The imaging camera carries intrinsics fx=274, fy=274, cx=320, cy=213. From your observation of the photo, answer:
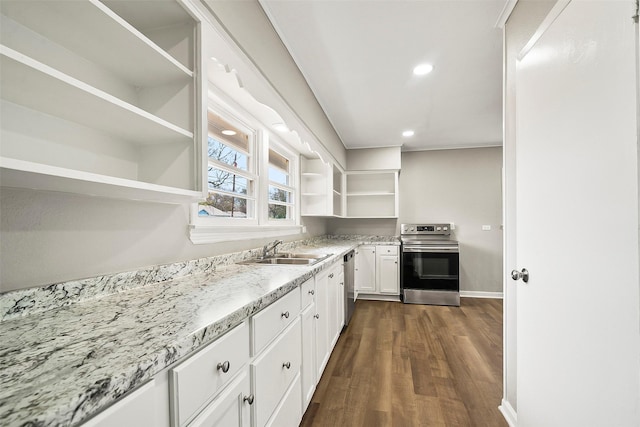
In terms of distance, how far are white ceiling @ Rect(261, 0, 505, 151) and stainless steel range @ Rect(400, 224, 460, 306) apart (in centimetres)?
174

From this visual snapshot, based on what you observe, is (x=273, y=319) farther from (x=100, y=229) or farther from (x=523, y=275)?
(x=523, y=275)

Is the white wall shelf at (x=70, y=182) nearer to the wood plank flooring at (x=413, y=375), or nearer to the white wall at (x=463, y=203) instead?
the wood plank flooring at (x=413, y=375)

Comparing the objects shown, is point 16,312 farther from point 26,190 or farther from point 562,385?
point 562,385

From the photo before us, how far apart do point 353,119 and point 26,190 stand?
3082mm

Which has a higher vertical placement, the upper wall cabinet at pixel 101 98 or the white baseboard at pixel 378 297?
the upper wall cabinet at pixel 101 98

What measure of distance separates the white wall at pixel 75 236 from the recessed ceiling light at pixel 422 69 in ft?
6.94

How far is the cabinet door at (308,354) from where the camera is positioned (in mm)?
1621

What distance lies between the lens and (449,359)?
245cm

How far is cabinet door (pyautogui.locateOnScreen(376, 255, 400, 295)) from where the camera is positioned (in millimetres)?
4316

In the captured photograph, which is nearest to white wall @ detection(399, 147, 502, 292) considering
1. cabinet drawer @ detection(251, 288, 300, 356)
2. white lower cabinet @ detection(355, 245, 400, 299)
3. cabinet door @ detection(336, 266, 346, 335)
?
white lower cabinet @ detection(355, 245, 400, 299)

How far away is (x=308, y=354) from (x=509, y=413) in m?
1.26

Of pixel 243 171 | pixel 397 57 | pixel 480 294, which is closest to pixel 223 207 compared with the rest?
pixel 243 171

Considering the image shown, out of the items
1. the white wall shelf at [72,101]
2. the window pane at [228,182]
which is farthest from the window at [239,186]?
the white wall shelf at [72,101]

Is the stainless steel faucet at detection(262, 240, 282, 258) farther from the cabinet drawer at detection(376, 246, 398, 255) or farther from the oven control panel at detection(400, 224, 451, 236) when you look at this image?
the oven control panel at detection(400, 224, 451, 236)
